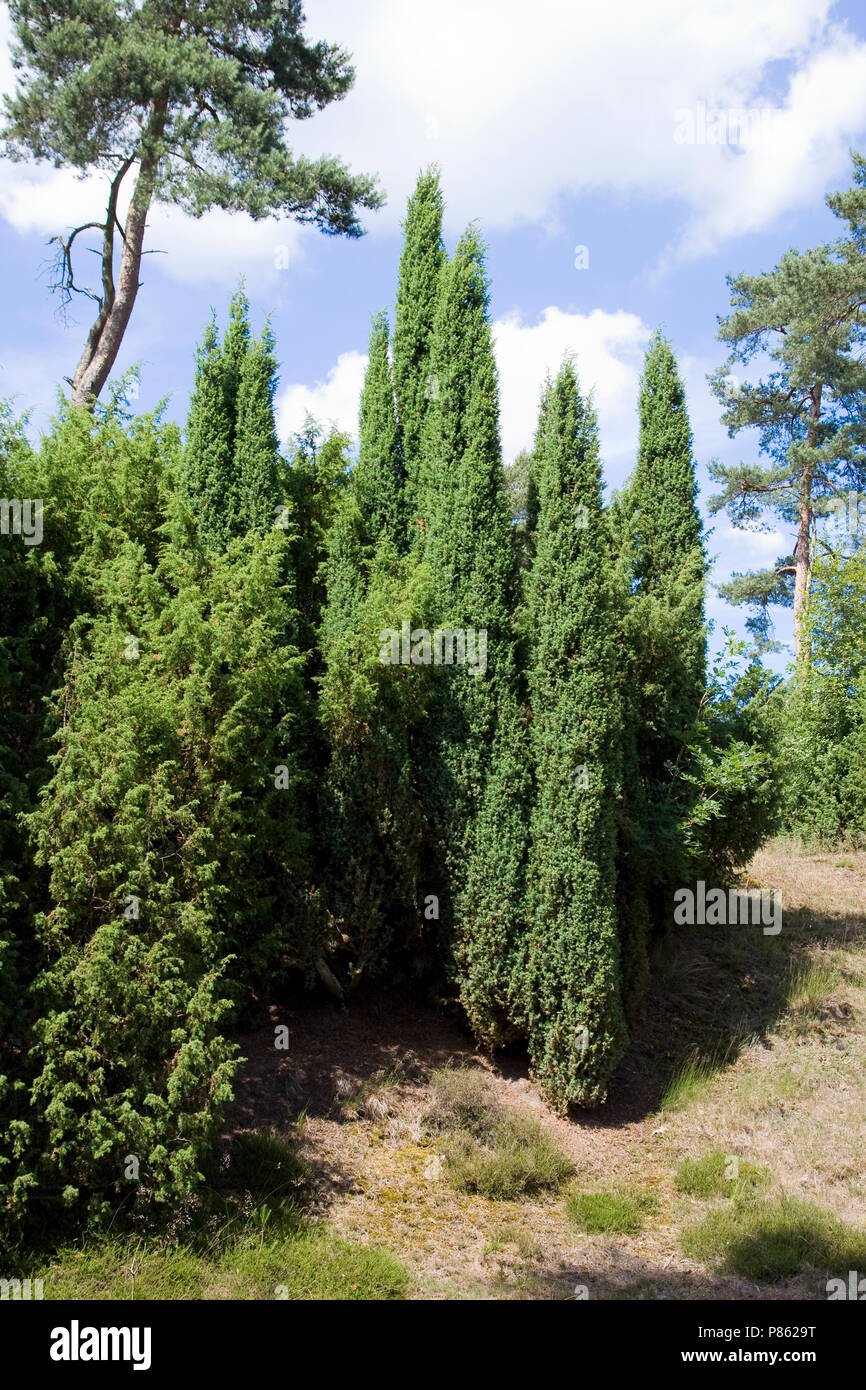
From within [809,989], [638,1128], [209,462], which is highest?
[209,462]

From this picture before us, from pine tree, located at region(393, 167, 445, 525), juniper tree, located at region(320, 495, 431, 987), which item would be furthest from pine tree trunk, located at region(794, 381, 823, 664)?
juniper tree, located at region(320, 495, 431, 987)

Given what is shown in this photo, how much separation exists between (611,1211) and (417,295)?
883 cm

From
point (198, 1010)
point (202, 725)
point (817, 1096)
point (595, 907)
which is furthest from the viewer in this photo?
point (817, 1096)

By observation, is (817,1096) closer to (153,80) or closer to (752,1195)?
(752,1195)

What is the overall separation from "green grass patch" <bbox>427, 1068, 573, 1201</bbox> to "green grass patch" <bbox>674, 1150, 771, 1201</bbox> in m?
0.92

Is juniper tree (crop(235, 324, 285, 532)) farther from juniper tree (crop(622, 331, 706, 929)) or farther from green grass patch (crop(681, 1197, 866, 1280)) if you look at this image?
green grass patch (crop(681, 1197, 866, 1280))

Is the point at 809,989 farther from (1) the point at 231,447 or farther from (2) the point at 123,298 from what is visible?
(2) the point at 123,298

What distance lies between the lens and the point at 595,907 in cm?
847

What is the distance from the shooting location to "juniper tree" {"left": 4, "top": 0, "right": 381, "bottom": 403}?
41.3 feet

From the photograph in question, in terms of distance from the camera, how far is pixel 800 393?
2419cm

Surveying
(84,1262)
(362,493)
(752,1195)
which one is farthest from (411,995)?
(362,493)

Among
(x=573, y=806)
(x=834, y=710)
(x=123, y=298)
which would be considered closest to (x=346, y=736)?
(x=573, y=806)

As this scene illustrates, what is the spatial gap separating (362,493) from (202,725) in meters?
3.92

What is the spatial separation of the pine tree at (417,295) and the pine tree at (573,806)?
2.13 metres
